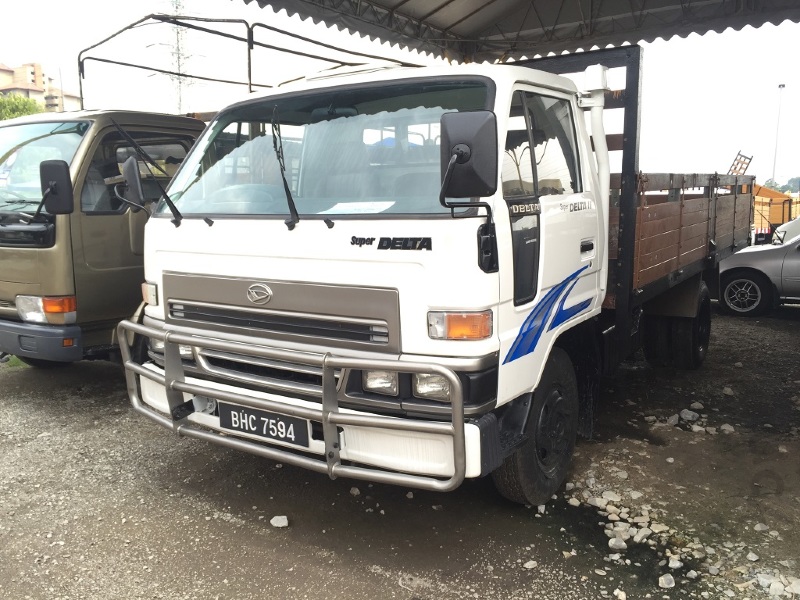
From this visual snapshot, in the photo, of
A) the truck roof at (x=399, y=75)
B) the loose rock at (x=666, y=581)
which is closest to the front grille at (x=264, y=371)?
the truck roof at (x=399, y=75)

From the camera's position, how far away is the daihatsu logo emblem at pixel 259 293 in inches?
118

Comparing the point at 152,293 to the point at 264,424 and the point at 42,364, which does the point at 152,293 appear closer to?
the point at 264,424

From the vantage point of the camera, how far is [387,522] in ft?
11.2

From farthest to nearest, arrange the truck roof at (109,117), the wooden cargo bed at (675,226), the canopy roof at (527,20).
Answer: the canopy roof at (527,20)
the truck roof at (109,117)
the wooden cargo bed at (675,226)

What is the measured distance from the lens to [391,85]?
316 centimetres

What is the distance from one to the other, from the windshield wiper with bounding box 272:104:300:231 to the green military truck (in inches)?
62.4

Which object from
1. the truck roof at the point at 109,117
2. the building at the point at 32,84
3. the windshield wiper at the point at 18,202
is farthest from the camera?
the building at the point at 32,84

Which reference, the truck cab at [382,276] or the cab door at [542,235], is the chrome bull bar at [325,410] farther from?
the cab door at [542,235]

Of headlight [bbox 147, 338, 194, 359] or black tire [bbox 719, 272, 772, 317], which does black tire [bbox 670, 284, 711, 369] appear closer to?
black tire [bbox 719, 272, 772, 317]

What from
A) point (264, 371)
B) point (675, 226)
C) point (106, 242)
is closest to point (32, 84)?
point (106, 242)

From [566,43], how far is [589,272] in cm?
705

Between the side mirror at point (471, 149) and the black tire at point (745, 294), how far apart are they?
786cm

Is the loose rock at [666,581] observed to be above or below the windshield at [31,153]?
below

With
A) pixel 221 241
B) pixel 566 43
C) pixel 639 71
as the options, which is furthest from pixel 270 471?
pixel 566 43
